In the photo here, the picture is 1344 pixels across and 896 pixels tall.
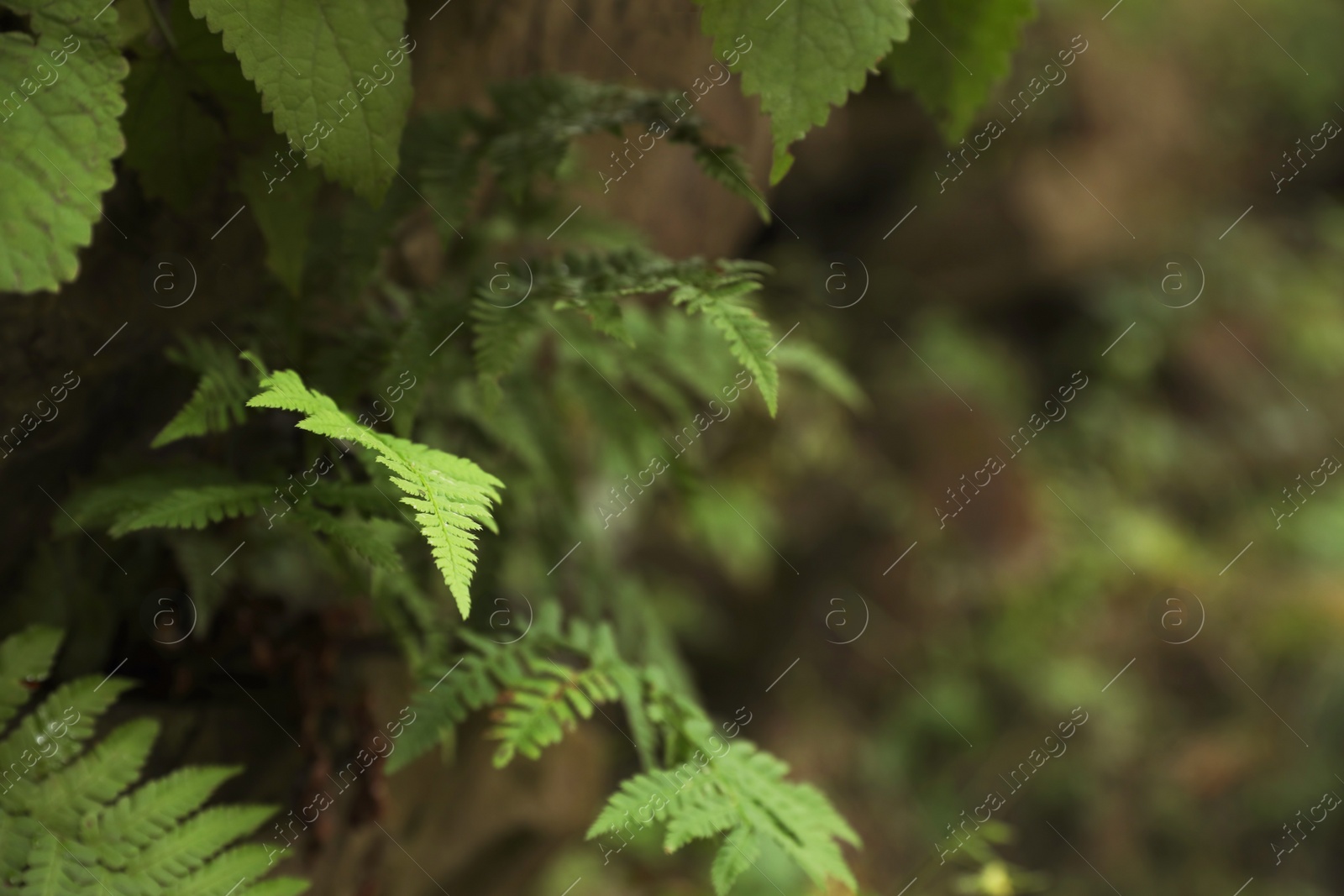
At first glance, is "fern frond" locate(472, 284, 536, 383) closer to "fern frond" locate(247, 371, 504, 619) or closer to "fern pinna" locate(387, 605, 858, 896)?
"fern frond" locate(247, 371, 504, 619)

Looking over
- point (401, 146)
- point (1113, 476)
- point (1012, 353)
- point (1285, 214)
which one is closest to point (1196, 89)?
point (1285, 214)

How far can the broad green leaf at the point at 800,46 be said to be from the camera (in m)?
1.09

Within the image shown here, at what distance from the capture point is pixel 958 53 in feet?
4.67

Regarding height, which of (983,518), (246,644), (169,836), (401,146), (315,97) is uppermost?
(401,146)

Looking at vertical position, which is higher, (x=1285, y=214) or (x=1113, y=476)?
(x=1285, y=214)

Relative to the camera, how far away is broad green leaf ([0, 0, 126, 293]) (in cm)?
102

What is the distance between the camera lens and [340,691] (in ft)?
5.33

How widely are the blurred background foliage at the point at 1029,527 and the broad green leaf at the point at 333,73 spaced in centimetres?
162

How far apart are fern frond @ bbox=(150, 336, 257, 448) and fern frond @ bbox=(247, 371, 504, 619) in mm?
232

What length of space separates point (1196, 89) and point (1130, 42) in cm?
70

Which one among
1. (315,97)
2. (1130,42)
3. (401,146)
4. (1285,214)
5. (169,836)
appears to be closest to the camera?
(315,97)

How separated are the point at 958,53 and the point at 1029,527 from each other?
3299 mm

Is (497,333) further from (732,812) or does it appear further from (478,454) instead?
(732,812)

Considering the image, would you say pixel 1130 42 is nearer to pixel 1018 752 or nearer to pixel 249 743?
pixel 1018 752
